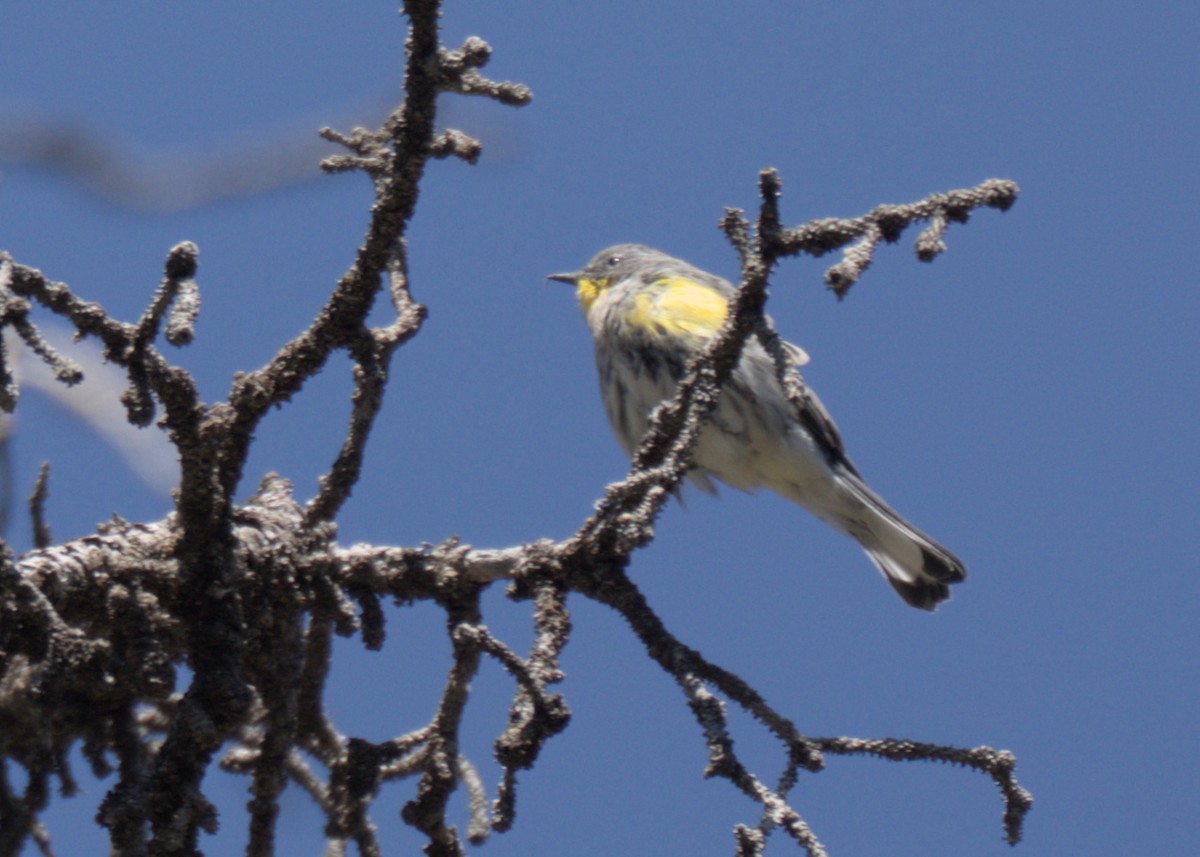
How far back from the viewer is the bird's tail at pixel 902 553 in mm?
6215

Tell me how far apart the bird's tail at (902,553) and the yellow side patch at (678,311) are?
3.13 ft

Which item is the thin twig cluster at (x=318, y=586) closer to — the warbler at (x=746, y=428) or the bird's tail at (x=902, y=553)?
the warbler at (x=746, y=428)

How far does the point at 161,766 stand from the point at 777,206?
1.36 metres

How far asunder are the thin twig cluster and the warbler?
2.74 metres

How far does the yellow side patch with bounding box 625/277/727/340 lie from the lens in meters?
5.79

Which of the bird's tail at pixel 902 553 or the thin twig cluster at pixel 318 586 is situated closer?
the thin twig cluster at pixel 318 586

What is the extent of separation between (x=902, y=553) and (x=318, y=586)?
3.81 meters

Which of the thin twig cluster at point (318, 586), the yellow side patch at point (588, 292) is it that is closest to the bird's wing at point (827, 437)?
the yellow side patch at point (588, 292)

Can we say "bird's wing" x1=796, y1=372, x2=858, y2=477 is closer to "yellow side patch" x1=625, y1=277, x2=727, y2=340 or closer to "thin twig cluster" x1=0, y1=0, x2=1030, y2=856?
"yellow side patch" x1=625, y1=277, x2=727, y2=340

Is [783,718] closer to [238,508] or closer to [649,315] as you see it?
[238,508]

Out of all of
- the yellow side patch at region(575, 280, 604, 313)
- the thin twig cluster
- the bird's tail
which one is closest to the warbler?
the bird's tail

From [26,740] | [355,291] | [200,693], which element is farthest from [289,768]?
[355,291]

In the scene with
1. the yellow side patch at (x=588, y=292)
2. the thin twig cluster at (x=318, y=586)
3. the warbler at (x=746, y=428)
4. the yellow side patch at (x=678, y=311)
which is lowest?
the thin twig cluster at (x=318, y=586)

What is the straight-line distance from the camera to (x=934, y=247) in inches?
81.9
